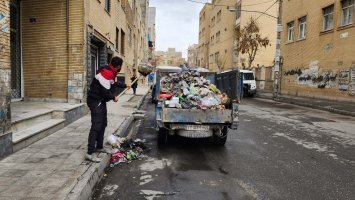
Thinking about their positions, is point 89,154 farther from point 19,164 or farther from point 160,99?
point 160,99

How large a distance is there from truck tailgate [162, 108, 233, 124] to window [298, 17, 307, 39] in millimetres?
21519

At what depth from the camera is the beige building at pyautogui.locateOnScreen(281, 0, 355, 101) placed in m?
20.4

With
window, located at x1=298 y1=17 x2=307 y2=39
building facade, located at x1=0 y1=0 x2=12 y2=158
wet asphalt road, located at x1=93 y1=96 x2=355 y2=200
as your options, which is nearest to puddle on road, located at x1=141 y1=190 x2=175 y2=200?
wet asphalt road, located at x1=93 y1=96 x2=355 y2=200

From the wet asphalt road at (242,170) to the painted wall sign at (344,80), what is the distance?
1212 centimetres

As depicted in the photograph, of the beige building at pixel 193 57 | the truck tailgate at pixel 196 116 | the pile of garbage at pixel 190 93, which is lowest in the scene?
the truck tailgate at pixel 196 116

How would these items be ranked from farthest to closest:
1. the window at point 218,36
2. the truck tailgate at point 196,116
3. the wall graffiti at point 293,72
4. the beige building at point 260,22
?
the window at point 218,36 → the beige building at point 260,22 → the wall graffiti at point 293,72 → the truck tailgate at point 196,116

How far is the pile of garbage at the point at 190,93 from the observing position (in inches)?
300

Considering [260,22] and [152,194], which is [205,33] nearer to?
[260,22]

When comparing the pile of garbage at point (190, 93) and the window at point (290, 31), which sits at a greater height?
the window at point (290, 31)

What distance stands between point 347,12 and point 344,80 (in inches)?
171

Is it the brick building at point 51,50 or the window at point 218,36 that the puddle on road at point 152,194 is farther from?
the window at point 218,36

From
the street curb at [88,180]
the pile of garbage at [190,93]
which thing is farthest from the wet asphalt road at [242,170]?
the pile of garbage at [190,93]

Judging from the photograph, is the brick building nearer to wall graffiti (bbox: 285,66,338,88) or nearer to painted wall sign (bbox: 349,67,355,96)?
painted wall sign (bbox: 349,67,355,96)

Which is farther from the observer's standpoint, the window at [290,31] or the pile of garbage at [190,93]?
the window at [290,31]
